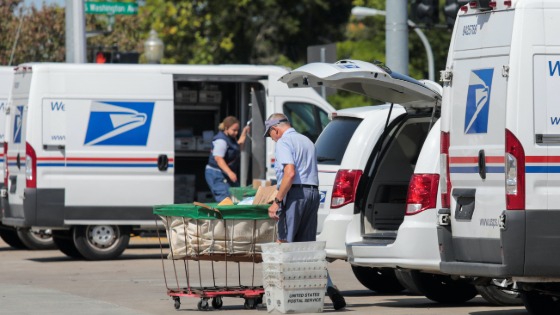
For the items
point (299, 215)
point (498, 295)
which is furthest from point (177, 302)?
point (498, 295)

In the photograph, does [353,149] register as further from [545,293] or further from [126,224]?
[126,224]

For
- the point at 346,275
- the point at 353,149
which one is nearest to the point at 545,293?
the point at 353,149

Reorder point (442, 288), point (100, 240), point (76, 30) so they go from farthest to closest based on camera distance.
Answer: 1. point (76, 30)
2. point (100, 240)
3. point (442, 288)

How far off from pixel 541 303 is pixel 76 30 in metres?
15.5

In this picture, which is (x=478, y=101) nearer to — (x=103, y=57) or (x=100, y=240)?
(x=100, y=240)

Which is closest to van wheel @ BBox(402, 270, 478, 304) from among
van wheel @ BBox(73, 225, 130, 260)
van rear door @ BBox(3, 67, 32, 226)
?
van wheel @ BBox(73, 225, 130, 260)

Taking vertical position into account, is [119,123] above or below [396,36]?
below

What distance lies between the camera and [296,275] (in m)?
12.1

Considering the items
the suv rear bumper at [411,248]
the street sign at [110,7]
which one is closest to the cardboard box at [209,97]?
the street sign at [110,7]

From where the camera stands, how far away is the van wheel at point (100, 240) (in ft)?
62.1

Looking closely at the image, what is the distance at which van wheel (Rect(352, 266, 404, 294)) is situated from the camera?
14375mm

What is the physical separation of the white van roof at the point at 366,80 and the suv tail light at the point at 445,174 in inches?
47.7

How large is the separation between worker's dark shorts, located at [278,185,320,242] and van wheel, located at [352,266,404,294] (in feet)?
6.03

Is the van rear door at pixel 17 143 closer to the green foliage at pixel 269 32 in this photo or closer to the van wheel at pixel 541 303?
the van wheel at pixel 541 303
